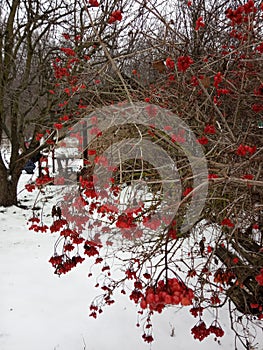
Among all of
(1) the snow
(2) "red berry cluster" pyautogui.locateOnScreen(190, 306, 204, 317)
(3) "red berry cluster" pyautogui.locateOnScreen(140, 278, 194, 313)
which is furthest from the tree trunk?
(3) "red berry cluster" pyautogui.locateOnScreen(140, 278, 194, 313)

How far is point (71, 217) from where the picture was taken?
7.55 feet

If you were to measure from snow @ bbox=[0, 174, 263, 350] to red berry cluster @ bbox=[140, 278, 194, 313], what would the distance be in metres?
2.17

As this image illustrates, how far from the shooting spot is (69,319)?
3.24 metres

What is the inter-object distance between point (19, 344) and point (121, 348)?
0.83 m

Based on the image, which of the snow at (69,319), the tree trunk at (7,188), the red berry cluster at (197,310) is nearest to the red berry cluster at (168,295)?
the red berry cluster at (197,310)

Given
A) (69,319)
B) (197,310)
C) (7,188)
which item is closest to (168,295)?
(197,310)

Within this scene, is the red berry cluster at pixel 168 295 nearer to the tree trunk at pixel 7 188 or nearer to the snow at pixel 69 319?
the snow at pixel 69 319

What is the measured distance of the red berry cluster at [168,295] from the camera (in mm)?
987

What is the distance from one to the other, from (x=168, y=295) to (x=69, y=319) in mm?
2546

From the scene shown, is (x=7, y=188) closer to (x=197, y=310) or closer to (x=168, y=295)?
(x=197, y=310)

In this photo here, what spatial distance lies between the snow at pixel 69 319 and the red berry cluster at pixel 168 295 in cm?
217

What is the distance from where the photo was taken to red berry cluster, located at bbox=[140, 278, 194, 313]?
99 centimetres

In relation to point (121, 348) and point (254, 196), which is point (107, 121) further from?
point (121, 348)

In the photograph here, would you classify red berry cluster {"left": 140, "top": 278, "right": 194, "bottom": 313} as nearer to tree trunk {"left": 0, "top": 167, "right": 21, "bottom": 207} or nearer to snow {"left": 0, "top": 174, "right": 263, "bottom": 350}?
snow {"left": 0, "top": 174, "right": 263, "bottom": 350}
